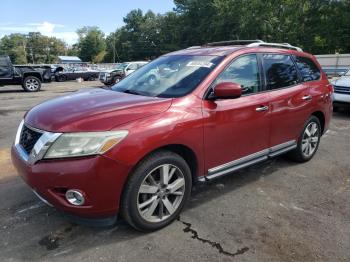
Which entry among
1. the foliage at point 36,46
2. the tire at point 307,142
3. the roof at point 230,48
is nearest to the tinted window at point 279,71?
the roof at point 230,48

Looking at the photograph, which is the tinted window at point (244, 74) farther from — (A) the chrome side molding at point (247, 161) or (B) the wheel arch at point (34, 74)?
(B) the wheel arch at point (34, 74)

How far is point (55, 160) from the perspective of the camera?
294 cm

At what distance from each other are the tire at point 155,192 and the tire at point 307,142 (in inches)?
93.4

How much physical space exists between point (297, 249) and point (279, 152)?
5.86 ft

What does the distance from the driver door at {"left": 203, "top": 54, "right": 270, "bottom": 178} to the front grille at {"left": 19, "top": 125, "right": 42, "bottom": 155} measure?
5.36ft

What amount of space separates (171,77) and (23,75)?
16.0 m

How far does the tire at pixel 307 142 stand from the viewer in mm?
5227

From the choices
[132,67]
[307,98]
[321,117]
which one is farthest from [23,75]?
[307,98]

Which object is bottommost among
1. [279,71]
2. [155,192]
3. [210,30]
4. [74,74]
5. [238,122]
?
[74,74]

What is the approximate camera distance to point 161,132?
3.22 metres

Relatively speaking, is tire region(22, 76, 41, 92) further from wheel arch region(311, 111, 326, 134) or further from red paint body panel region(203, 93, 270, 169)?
red paint body panel region(203, 93, 270, 169)

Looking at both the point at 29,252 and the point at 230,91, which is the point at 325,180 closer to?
the point at 230,91

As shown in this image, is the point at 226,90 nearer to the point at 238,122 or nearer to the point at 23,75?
the point at 238,122

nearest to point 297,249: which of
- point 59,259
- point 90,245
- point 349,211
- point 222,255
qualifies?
point 222,255
